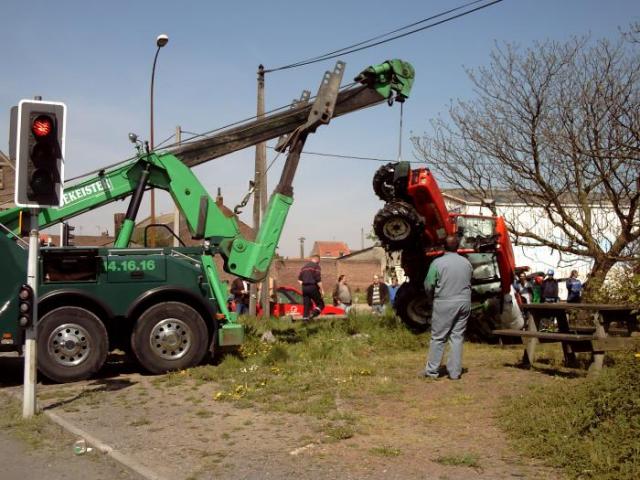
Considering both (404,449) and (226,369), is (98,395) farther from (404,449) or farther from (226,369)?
(404,449)

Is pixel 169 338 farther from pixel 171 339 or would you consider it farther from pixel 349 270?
pixel 349 270

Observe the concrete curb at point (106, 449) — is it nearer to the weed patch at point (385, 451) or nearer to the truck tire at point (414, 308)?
the weed patch at point (385, 451)

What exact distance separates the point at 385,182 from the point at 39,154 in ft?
21.1

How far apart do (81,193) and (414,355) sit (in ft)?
18.7

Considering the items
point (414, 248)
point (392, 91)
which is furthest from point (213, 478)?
point (392, 91)

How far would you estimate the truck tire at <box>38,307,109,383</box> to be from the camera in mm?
9789

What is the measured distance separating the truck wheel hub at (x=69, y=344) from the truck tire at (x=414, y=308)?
5.90 metres

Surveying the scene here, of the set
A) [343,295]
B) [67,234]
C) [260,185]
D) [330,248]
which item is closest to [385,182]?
[67,234]

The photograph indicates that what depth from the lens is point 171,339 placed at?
34.1ft

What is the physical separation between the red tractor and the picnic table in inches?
102

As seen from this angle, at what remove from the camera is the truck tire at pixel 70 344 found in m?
9.79

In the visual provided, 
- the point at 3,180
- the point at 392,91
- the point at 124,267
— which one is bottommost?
the point at 124,267

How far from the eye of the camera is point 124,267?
34.1ft

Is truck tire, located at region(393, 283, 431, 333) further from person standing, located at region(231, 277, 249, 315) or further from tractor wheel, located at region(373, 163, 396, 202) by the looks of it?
person standing, located at region(231, 277, 249, 315)
